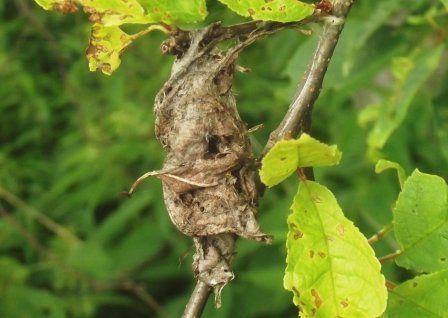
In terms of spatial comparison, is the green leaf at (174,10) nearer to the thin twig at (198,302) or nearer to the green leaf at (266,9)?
the green leaf at (266,9)

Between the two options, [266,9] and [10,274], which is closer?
[266,9]

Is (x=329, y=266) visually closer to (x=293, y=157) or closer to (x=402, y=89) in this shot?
(x=293, y=157)

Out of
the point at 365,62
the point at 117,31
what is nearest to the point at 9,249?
the point at 365,62

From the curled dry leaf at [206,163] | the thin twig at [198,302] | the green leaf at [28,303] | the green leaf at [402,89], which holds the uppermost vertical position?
the curled dry leaf at [206,163]

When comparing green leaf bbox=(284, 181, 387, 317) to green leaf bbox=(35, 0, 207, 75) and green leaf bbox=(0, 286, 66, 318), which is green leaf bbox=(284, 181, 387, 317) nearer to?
green leaf bbox=(35, 0, 207, 75)

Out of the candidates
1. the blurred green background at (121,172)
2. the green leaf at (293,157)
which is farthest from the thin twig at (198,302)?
the blurred green background at (121,172)

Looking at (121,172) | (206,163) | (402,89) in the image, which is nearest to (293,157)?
(206,163)

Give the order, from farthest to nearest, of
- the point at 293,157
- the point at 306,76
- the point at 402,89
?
the point at 402,89, the point at 306,76, the point at 293,157
